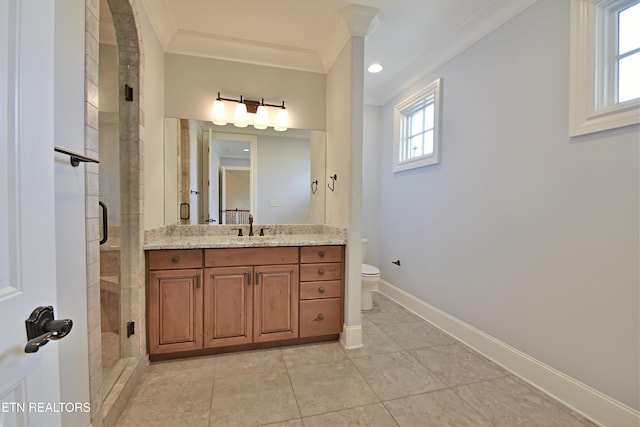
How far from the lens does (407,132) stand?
3.31m

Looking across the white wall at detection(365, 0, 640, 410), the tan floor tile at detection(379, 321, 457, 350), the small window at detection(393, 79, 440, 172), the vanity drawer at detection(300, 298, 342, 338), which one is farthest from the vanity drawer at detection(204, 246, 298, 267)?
the small window at detection(393, 79, 440, 172)

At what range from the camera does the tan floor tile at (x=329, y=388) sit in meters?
1.62

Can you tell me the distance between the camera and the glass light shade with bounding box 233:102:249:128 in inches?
103

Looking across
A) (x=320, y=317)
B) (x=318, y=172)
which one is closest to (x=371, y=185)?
(x=318, y=172)

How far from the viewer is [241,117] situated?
263 cm

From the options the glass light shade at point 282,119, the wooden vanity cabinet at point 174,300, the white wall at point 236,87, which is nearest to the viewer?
the wooden vanity cabinet at point 174,300

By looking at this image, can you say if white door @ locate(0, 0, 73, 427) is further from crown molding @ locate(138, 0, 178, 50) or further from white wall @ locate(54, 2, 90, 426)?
crown molding @ locate(138, 0, 178, 50)

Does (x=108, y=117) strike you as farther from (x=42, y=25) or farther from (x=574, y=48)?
(x=574, y=48)

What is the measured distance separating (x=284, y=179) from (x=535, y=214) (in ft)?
7.02

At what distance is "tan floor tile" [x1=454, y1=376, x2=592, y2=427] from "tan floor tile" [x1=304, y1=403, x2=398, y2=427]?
1.80 ft

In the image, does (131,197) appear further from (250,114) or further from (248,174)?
(250,114)

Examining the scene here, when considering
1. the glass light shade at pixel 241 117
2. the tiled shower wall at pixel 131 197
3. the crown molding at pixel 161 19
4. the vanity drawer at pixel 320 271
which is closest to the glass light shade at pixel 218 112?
the glass light shade at pixel 241 117

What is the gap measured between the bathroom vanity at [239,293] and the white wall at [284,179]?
2.05 feet

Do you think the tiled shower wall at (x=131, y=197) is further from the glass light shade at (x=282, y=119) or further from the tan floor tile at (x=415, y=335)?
the tan floor tile at (x=415, y=335)
